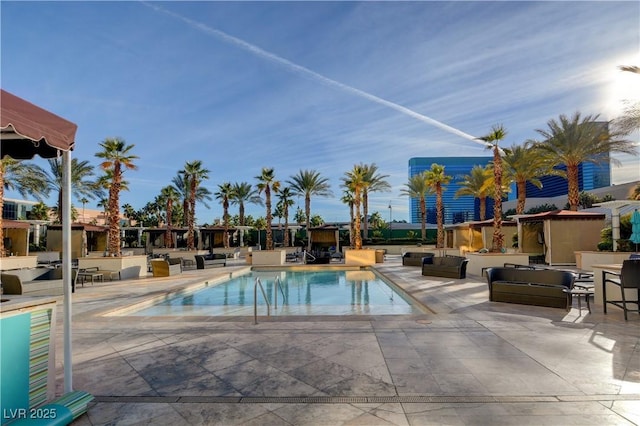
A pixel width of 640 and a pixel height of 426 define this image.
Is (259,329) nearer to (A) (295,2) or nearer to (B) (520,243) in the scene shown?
(A) (295,2)

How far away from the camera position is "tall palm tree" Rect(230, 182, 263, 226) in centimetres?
3511

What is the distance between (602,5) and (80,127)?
10100 mm

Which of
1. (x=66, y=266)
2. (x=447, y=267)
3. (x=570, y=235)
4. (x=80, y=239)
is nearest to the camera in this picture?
(x=66, y=266)

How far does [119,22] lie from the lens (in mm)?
8180

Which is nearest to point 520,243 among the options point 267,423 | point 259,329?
point 259,329

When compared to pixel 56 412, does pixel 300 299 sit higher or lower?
lower

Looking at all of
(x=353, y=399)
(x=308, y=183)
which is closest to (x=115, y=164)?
(x=353, y=399)

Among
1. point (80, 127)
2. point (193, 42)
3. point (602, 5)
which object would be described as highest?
point (193, 42)

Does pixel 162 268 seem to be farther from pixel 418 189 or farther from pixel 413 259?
pixel 418 189

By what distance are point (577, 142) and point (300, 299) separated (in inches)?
695

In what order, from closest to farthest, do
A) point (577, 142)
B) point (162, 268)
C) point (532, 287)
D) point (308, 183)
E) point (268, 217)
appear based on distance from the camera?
point (532, 287)
point (162, 268)
point (577, 142)
point (268, 217)
point (308, 183)

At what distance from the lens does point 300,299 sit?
9.52 meters

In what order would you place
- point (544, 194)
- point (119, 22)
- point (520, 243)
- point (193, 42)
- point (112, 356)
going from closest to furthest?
point (112, 356) → point (119, 22) → point (193, 42) → point (520, 243) → point (544, 194)

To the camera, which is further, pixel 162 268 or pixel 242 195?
pixel 242 195
